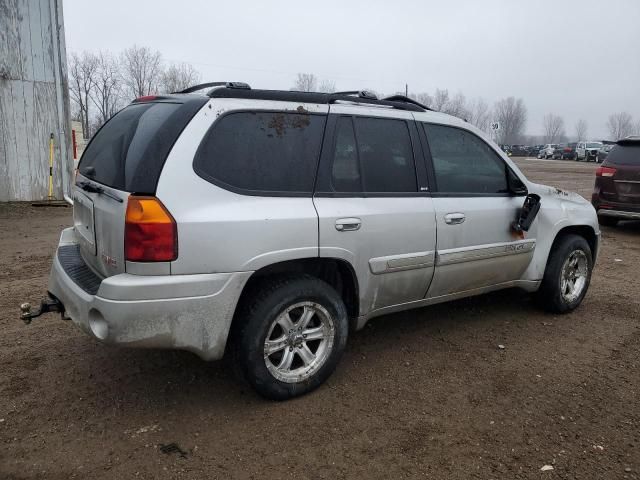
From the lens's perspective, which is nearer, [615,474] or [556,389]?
[615,474]

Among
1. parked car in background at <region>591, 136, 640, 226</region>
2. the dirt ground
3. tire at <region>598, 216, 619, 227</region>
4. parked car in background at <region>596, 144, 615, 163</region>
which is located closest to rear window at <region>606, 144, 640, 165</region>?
parked car in background at <region>591, 136, 640, 226</region>

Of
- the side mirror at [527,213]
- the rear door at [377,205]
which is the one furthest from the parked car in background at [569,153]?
the rear door at [377,205]

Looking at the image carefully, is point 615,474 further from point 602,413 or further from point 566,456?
point 602,413

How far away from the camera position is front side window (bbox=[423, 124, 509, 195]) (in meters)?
3.86

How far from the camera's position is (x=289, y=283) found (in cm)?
308

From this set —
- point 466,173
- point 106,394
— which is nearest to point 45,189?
point 106,394

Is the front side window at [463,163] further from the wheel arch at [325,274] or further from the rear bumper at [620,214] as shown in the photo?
the rear bumper at [620,214]

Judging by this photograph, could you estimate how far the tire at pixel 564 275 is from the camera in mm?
4642

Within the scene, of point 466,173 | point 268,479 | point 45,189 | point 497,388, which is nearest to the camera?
point 268,479

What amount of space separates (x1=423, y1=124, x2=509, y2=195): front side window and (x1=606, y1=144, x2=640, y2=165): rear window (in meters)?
5.97

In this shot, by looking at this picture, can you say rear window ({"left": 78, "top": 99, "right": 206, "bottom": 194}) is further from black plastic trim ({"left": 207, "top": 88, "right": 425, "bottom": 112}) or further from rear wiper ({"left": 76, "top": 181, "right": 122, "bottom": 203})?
black plastic trim ({"left": 207, "top": 88, "right": 425, "bottom": 112})

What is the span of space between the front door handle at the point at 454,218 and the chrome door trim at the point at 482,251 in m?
0.20

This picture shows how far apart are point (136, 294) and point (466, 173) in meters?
2.62

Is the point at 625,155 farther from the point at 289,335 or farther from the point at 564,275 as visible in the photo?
the point at 289,335
